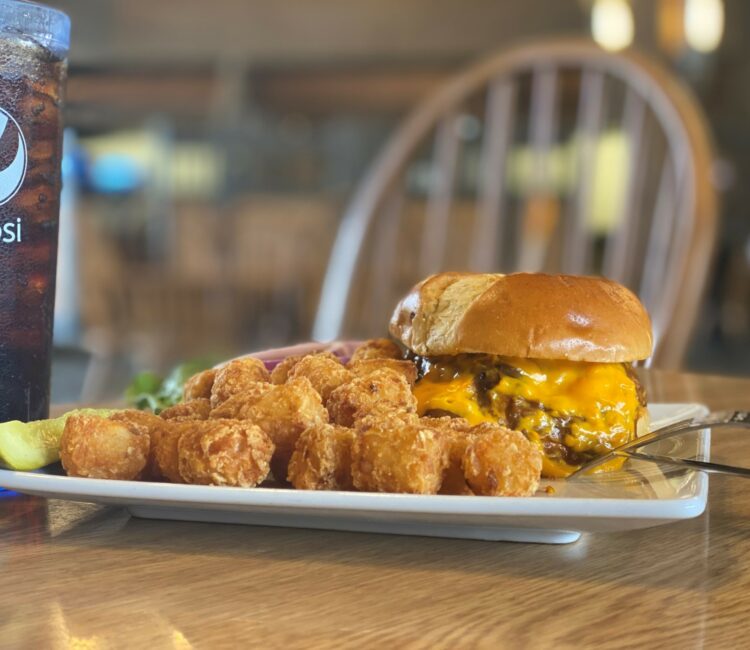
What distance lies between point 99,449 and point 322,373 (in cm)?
20

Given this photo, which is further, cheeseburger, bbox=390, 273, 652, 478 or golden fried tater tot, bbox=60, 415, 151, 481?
cheeseburger, bbox=390, 273, 652, 478

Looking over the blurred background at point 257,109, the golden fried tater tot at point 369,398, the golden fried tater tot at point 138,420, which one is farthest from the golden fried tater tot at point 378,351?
the blurred background at point 257,109

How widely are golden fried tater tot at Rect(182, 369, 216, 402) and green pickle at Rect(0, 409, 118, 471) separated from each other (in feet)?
0.49

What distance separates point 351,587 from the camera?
0.60m

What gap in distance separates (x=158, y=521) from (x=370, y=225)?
4.80 feet

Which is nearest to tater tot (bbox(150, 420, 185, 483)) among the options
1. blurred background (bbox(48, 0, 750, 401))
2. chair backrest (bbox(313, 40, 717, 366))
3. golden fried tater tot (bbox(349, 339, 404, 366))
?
golden fried tater tot (bbox(349, 339, 404, 366))

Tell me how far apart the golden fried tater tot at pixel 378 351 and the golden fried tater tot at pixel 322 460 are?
246 millimetres

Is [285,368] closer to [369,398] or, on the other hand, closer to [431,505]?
[369,398]

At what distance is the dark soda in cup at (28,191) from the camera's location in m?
0.77

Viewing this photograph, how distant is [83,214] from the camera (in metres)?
8.12

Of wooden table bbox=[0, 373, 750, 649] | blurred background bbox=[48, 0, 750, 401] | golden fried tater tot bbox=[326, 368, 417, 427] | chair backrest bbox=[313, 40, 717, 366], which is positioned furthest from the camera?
blurred background bbox=[48, 0, 750, 401]

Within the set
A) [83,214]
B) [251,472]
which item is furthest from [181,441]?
[83,214]

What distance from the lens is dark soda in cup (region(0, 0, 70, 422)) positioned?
774 mm

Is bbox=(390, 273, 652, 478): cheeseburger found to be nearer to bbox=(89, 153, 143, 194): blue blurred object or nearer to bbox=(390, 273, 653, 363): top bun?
bbox=(390, 273, 653, 363): top bun
